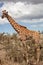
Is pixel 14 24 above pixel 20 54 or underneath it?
above

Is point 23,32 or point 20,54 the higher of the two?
point 23,32

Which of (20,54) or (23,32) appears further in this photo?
(20,54)

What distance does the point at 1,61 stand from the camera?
16.5 m

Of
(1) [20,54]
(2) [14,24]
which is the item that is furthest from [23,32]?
(1) [20,54]

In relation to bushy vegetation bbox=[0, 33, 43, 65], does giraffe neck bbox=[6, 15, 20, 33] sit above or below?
above

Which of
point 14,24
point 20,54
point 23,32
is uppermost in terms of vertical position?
point 14,24

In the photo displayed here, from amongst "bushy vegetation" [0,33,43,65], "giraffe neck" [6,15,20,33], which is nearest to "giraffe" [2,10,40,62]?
"giraffe neck" [6,15,20,33]

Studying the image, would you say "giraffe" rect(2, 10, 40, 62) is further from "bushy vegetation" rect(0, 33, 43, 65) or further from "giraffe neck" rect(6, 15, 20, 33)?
"bushy vegetation" rect(0, 33, 43, 65)

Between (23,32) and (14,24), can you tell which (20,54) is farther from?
(14,24)

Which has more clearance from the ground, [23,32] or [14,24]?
[14,24]

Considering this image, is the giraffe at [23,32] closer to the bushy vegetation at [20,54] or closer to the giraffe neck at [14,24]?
the giraffe neck at [14,24]

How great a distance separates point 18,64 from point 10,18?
2754 millimetres

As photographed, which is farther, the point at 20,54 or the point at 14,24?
the point at 20,54

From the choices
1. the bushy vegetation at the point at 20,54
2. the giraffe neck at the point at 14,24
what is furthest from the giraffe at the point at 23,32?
the bushy vegetation at the point at 20,54
